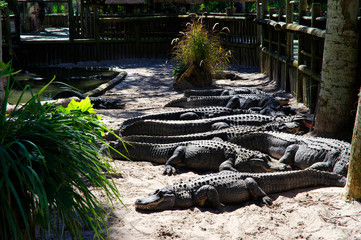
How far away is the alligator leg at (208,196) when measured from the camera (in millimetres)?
3893

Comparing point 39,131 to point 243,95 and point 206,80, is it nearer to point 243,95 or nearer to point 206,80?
point 243,95

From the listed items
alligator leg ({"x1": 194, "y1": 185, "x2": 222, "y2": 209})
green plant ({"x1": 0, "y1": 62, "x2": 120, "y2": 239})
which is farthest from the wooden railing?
green plant ({"x1": 0, "y1": 62, "x2": 120, "y2": 239})

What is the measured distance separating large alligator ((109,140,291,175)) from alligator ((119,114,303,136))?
2.16ft

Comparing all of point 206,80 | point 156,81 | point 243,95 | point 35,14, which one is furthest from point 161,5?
point 243,95

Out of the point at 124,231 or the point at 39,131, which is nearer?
the point at 39,131

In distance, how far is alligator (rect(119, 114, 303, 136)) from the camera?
238 inches

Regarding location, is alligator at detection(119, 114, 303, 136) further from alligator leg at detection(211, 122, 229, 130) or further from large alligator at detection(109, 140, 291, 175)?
large alligator at detection(109, 140, 291, 175)

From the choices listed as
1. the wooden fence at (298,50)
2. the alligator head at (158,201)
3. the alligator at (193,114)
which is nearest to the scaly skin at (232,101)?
the wooden fence at (298,50)

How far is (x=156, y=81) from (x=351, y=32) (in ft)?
22.2

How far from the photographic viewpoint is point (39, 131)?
82.1 inches

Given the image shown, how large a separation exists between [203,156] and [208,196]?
108 centimetres

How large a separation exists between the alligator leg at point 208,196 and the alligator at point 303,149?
1294mm

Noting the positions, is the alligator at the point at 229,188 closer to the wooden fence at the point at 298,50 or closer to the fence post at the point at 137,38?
the wooden fence at the point at 298,50

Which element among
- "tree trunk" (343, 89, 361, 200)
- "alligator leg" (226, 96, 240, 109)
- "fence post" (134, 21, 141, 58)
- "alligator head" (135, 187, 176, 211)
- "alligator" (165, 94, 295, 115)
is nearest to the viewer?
"tree trunk" (343, 89, 361, 200)
